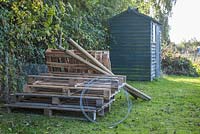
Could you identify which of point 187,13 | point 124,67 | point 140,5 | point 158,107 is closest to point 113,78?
point 158,107

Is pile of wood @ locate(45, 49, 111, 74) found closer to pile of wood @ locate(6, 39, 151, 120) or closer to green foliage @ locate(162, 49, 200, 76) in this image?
pile of wood @ locate(6, 39, 151, 120)

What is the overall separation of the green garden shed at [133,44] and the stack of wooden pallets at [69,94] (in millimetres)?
5748

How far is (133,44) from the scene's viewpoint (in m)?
12.8

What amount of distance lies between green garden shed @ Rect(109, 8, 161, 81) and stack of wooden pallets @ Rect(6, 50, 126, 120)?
5748 millimetres

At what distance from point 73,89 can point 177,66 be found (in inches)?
452

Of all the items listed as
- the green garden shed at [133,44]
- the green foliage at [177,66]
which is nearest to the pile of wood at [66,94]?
the green garden shed at [133,44]

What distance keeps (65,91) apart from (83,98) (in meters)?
0.37

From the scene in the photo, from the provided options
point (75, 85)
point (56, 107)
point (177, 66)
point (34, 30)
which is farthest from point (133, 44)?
point (56, 107)

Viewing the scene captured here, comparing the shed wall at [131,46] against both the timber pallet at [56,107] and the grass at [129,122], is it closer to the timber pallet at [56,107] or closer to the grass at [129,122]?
the grass at [129,122]

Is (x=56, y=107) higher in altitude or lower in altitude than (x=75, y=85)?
lower

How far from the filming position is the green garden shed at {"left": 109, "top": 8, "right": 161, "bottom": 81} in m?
12.6

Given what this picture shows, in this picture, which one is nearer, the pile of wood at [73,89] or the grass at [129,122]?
the grass at [129,122]

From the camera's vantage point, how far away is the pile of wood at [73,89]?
6062 mm

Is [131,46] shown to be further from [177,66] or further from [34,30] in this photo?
[34,30]
